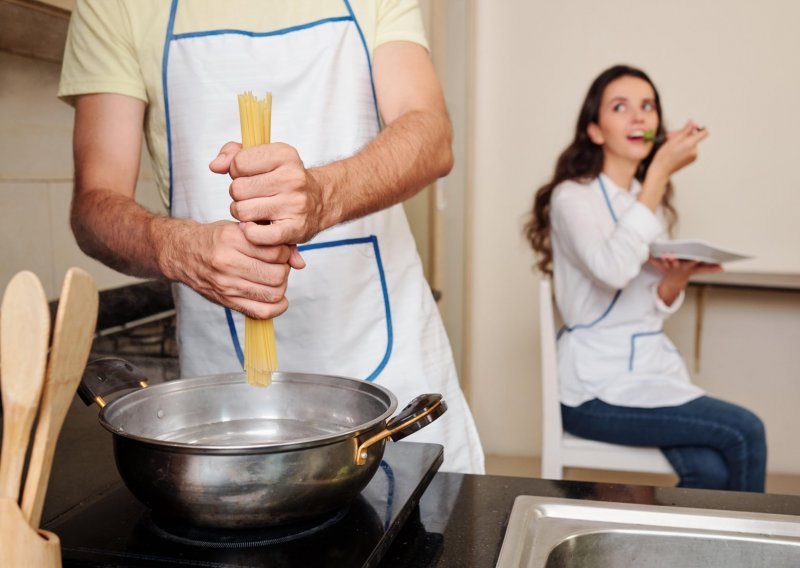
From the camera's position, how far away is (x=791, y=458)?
10.1 ft

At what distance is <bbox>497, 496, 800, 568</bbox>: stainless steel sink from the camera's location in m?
0.70

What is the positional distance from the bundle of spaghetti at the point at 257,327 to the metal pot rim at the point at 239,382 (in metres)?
0.03

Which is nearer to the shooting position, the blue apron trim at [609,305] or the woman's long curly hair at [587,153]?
the blue apron trim at [609,305]

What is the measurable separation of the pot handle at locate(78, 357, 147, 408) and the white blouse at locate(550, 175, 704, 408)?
157cm

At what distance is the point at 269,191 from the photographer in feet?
2.24

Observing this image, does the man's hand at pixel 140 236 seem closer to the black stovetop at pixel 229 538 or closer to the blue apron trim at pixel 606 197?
the black stovetop at pixel 229 538

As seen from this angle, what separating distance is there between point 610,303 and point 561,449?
42 centimetres

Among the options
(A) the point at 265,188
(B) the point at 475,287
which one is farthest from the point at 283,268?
(B) the point at 475,287

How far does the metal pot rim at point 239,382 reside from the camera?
0.56 meters

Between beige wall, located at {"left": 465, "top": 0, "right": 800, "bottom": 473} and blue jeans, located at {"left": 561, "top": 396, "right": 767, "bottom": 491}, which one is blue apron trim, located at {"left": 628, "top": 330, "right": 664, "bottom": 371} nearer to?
blue jeans, located at {"left": 561, "top": 396, "right": 767, "bottom": 491}

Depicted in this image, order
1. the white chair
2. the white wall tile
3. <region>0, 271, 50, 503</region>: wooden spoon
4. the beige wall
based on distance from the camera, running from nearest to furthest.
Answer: <region>0, 271, 50, 503</region>: wooden spoon → the white wall tile → the white chair → the beige wall

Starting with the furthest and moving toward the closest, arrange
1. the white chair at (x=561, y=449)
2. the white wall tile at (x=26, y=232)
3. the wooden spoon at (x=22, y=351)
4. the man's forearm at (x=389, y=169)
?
the white chair at (x=561, y=449), the white wall tile at (x=26, y=232), the man's forearm at (x=389, y=169), the wooden spoon at (x=22, y=351)

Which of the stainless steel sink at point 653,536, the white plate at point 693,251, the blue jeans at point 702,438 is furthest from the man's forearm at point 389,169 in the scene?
the blue jeans at point 702,438

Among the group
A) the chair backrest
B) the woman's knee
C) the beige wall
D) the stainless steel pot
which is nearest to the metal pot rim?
the stainless steel pot
